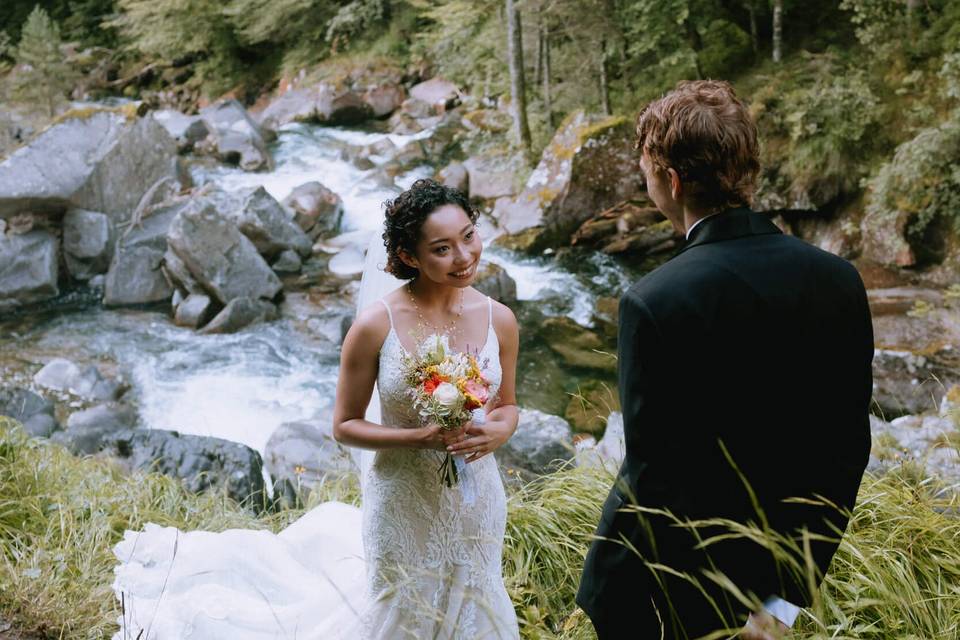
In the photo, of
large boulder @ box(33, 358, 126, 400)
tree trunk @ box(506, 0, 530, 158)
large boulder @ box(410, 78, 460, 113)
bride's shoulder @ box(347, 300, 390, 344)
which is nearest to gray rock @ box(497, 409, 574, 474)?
bride's shoulder @ box(347, 300, 390, 344)

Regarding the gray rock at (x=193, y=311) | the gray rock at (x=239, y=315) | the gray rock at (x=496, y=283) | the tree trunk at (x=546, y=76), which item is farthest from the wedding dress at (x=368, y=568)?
the tree trunk at (x=546, y=76)

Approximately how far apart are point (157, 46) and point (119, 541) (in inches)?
850

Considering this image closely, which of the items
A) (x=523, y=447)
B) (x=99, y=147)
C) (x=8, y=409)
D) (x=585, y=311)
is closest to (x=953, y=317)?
(x=585, y=311)

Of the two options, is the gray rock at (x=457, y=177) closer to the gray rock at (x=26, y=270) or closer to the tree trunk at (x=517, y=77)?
the tree trunk at (x=517, y=77)

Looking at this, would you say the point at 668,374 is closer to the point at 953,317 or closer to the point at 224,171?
the point at 953,317

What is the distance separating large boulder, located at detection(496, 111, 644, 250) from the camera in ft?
34.9

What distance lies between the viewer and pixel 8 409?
22.9 ft

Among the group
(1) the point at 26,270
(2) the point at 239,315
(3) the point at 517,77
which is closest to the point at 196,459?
(2) the point at 239,315

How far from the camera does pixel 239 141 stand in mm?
15008

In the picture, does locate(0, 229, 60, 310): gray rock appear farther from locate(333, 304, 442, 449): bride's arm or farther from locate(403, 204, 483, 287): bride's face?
locate(403, 204, 483, 287): bride's face

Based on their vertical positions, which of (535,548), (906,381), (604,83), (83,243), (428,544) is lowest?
(906,381)

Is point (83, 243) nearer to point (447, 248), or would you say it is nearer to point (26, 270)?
point (26, 270)

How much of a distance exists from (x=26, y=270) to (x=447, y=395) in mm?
10101

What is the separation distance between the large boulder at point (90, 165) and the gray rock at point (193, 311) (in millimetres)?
2645
